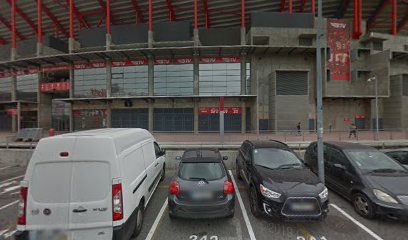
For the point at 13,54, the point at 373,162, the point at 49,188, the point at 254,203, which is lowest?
the point at 254,203

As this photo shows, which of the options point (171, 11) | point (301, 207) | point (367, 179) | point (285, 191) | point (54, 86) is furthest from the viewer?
point (171, 11)

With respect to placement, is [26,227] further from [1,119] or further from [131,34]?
[1,119]

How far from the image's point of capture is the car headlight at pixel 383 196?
4598mm

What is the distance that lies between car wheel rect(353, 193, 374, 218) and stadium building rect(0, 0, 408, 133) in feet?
55.4

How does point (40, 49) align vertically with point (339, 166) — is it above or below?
above

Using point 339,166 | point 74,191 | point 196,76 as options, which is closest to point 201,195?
point 74,191

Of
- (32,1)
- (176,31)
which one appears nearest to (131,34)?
(176,31)

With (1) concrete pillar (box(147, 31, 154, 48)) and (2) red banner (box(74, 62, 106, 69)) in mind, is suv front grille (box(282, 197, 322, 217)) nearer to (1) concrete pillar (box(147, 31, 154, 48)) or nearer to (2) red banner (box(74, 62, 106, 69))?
(1) concrete pillar (box(147, 31, 154, 48))

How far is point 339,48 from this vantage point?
23.9 m

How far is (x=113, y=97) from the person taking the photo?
23.8 meters

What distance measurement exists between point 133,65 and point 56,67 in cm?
1086

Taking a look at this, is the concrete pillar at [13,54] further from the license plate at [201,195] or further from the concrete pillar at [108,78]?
the license plate at [201,195]

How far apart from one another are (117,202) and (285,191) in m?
3.51

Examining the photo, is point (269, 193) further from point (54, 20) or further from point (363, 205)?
point (54, 20)
